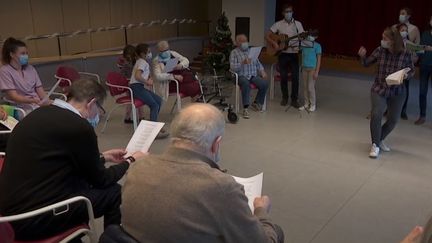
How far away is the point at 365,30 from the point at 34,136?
278 inches

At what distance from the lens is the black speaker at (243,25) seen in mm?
8336

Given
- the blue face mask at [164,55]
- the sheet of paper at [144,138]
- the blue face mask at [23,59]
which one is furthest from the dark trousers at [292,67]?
the sheet of paper at [144,138]

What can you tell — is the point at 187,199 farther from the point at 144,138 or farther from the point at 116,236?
the point at 144,138

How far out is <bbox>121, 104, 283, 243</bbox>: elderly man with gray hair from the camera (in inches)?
53.5

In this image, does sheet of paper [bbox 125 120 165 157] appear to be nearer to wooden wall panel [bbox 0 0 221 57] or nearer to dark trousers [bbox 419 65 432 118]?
dark trousers [bbox 419 65 432 118]

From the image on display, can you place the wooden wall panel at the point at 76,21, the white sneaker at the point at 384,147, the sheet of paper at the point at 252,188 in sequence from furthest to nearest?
1. the wooden wall panel at the point at 76,21
2. the white sneaker at the point at 384,147
3. the sheet of paper at the point at 252,188

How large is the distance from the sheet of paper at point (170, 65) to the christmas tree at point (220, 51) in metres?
1.70

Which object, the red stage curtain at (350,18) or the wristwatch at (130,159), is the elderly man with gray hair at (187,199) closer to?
the wristwatch at (130,159)

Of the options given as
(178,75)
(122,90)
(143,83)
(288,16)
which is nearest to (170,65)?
(178,75)

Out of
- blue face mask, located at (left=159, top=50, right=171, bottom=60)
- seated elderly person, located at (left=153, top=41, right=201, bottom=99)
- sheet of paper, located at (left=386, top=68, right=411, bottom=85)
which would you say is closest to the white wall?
seated elderly person, located at (left=153, top=41, right=201, bottom=99)

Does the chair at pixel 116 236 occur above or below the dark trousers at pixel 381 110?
above

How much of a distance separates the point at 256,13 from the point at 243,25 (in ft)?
1.24

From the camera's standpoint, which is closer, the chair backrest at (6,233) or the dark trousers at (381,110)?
the chair backrest at (6,233)

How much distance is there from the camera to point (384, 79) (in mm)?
3965
